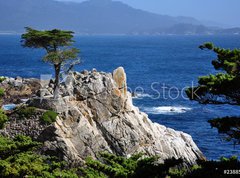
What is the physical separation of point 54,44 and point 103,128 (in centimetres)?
868

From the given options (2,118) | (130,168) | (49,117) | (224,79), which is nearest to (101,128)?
(49,117)

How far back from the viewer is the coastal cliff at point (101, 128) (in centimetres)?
3281

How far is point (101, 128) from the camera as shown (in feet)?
117

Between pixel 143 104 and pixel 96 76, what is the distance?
25027 millimetres

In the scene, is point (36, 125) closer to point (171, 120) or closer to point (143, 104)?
point (171, 120)

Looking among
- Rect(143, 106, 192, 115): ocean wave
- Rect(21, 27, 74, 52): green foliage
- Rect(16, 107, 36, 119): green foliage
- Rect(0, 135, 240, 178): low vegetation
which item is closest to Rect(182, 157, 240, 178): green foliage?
Rect(0, 135, 240, 178): low vegetation

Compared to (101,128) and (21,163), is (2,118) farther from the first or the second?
(21,163)

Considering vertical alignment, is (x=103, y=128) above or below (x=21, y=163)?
below

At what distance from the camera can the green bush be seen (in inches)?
1318

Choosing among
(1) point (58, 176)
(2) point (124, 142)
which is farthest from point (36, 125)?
(1) point (58, 176)

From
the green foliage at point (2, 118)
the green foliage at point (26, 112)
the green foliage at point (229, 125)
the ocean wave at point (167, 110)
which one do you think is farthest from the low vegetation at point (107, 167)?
the ocean wave at point (167, 110)

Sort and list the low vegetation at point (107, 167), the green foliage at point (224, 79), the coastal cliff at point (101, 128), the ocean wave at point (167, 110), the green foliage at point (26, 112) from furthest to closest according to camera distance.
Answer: the ocean wave at point (167, 110), the green foliage at point (26, 112), the coastal cliff at point (101, 128), the low vegetation at point (107, 167), the green foliage at point (224, 79)

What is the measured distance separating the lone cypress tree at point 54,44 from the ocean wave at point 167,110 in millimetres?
22849

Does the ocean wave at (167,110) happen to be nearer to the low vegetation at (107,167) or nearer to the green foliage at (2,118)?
the green foliage at (2,118)
